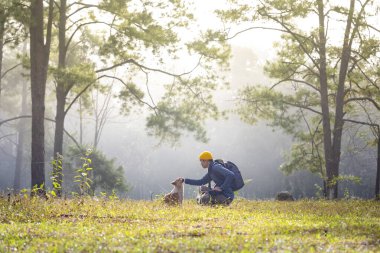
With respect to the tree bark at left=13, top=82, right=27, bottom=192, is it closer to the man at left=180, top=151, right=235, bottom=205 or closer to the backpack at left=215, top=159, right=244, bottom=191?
the man at left=180, top=151, right=235, bottom=205

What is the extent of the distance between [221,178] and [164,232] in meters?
5.93

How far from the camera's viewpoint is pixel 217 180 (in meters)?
12.6

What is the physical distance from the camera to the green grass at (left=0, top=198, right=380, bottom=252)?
5688 mm

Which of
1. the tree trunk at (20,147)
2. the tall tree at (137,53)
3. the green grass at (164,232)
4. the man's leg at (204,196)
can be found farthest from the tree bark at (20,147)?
the green grass at (164,232)

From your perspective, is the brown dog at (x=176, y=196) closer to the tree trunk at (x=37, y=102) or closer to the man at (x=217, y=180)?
the man at (x=217, y=180)

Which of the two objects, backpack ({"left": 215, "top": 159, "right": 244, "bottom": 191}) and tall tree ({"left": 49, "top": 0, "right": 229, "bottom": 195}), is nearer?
backpack ({"left": 215, "top": 159, "right": 244, "bottom": 191})

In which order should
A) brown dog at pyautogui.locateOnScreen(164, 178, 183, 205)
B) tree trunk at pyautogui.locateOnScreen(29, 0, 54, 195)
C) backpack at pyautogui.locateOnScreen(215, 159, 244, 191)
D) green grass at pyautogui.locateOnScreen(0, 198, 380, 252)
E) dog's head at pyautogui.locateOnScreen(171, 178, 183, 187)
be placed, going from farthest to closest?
tree trunk at pyautogui.locateOnScreen(29, 0, 54, 195) → backpack at pyautogui.locateOnScreen(215, 159, 244, 191) → brown dog at pyautogui.locateOnScreen(164, 178, 183, 205) → dog's head at pyautogui.locateOnScreen(171, 178, 183, 187) → green grass at pyautogui.locateOnScreen(0, 198, 380, 252)

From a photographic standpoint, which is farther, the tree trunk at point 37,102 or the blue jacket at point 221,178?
the tree trunk at point 37,102

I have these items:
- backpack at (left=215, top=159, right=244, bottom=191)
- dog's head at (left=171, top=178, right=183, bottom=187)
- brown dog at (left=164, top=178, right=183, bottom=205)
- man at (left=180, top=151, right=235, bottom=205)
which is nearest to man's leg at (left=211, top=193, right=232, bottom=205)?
man at (left=180, top=151, right=235, bottom=205)

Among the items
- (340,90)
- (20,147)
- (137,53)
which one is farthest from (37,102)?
(20,147)

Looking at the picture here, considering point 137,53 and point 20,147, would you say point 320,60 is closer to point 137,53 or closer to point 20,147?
point 137,53

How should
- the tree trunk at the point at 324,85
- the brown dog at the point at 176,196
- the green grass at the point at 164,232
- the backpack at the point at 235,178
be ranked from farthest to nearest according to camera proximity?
the tree trunk at the point at 324,85 → the backpack at the point at 235,178 → the brown dog at the point at 176,196 → the green grass at the point at 164,232

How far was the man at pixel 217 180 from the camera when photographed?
12312 mm

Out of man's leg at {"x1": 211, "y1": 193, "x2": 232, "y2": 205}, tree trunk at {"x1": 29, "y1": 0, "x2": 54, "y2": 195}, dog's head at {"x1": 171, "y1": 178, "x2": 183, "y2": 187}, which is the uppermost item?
tree trunk at {"x1": 29, "y1": 0, "x2": 54, "y2": 195}
